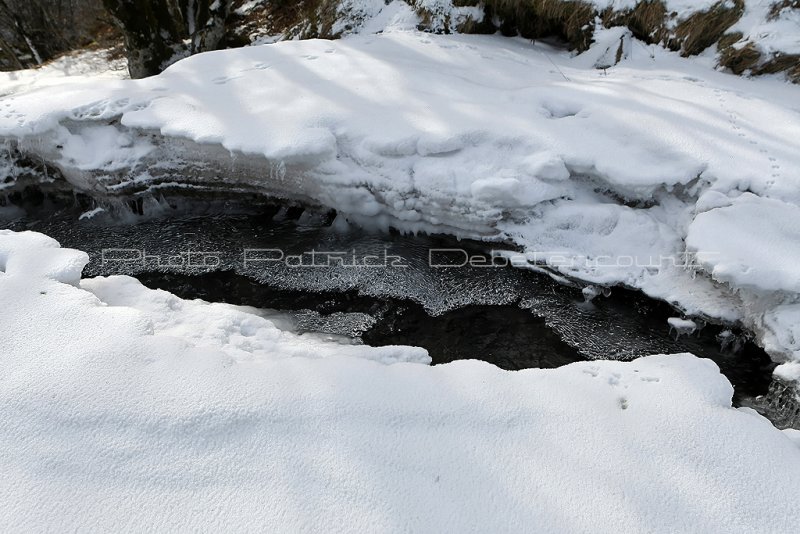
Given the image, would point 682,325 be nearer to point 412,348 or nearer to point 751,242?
point 751,242

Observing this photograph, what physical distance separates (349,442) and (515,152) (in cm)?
285

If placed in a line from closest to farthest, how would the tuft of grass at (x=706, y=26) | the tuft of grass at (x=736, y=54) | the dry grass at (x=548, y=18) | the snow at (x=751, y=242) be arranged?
the snow at (x=751, y=242), the tuft of grass at (x=736, y=54), the tuft of grass at (x=706, y=26), the dry grass at (x=548, y=18)

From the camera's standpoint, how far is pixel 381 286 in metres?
4.37

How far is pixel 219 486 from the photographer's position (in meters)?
2.20

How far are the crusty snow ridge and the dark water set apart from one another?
9.2 inches

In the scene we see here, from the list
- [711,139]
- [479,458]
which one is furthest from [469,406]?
[711,139]

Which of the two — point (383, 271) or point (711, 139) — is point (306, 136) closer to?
point (383, 271)

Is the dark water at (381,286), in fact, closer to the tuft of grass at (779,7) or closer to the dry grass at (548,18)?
the dry grass at (548,18)

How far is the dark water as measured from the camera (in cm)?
383

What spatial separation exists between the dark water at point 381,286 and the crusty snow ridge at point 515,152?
23 centimetres

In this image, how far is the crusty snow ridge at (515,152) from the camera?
3.80 m

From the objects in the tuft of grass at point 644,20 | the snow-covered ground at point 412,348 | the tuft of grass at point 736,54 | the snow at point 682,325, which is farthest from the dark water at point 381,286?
the tuft of grass at point 644,20

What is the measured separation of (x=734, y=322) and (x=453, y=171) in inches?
90.2

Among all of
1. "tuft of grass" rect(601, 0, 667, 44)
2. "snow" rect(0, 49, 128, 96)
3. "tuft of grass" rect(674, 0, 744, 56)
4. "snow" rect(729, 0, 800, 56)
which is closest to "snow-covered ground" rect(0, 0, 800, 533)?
"tuft of grass" rect(601, 0, 667, 44)
